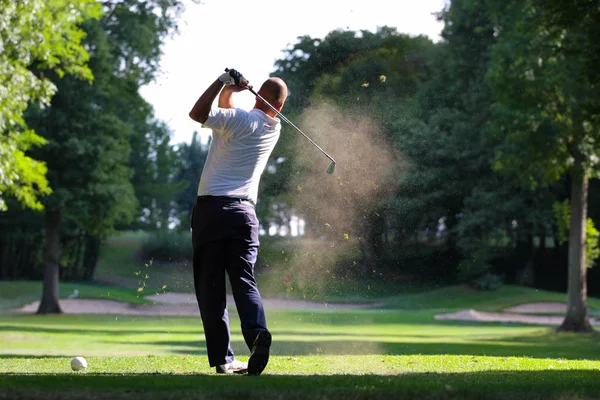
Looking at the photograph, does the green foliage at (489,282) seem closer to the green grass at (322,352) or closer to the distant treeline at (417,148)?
the green grass at (322,352)

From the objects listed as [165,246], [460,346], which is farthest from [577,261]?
[165,246]

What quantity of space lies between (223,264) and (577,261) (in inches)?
675

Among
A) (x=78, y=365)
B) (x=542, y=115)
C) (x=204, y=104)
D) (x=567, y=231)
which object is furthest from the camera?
(x=567, y=231)

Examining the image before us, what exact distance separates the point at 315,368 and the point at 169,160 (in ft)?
164

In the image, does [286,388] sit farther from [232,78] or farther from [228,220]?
[232,78]

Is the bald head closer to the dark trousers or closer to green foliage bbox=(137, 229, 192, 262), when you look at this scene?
the dark trousers

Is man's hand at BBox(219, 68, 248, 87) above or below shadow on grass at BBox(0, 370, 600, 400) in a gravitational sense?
above

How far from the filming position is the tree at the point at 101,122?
97.1ft

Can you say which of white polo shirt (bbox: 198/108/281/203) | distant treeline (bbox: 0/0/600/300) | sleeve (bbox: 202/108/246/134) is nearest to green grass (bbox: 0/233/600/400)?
distant treeline (bbox: 0/0/600/300)

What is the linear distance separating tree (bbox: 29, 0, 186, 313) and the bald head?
74.7ft

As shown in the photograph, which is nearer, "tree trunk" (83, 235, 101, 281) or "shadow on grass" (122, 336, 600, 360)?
"shadow on grass" (122, 336, 600, 360)

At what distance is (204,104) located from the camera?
20.2 ft

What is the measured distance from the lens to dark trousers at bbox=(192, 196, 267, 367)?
20.8 ft

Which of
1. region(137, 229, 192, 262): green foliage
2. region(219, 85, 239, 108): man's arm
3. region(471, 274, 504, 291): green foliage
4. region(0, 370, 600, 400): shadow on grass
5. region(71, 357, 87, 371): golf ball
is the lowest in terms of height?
region(71, 357, 87, 371): golf ball
